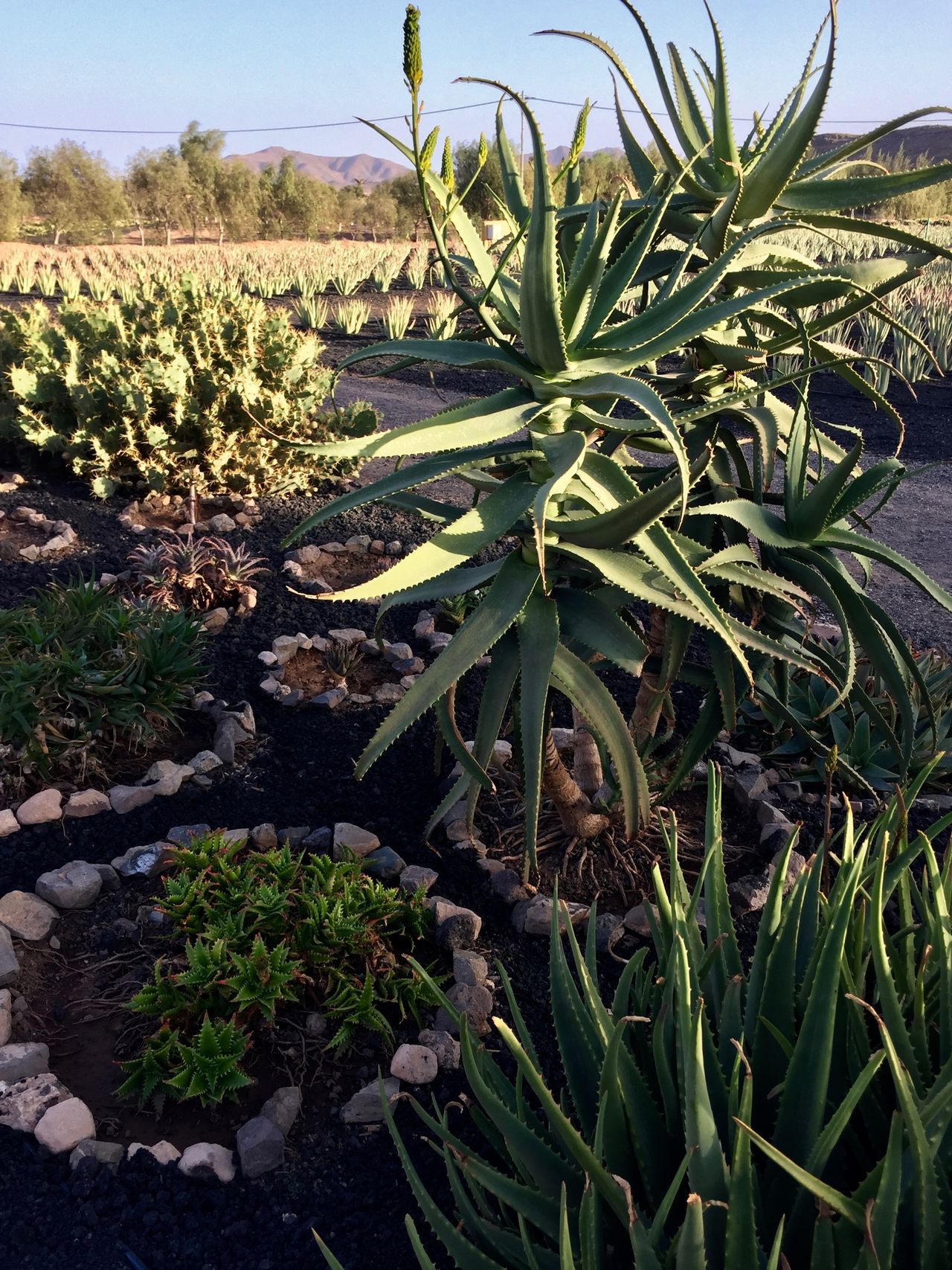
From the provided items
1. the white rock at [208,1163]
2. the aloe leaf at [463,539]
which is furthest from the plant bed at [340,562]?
the white rock at [208,1163]

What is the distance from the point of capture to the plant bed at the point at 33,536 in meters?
4.07

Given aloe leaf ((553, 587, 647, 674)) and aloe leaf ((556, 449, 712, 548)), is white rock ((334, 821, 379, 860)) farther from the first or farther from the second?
aloe leaf ((556, 449, 712, 548))

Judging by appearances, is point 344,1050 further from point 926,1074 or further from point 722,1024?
point 926,1074

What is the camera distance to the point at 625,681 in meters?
3.22

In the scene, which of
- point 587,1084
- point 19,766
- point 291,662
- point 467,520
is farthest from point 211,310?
point 587,1084

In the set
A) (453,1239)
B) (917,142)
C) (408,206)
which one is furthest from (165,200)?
(917,142)

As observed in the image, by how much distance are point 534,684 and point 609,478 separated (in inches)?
15.0

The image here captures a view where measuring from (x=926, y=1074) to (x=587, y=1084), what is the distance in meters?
0.42

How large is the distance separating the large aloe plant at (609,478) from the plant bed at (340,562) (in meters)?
2.06

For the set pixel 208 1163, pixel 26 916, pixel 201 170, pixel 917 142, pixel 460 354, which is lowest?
pixel 208 1163

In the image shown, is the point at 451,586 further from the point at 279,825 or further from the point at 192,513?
the point at 192,513

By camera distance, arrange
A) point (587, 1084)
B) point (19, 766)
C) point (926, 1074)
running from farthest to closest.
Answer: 1. point (19, 766)
2. point (587, 1084)
3. point (926, 1074)

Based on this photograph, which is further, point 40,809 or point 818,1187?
point 40,809

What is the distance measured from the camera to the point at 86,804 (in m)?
2.53
